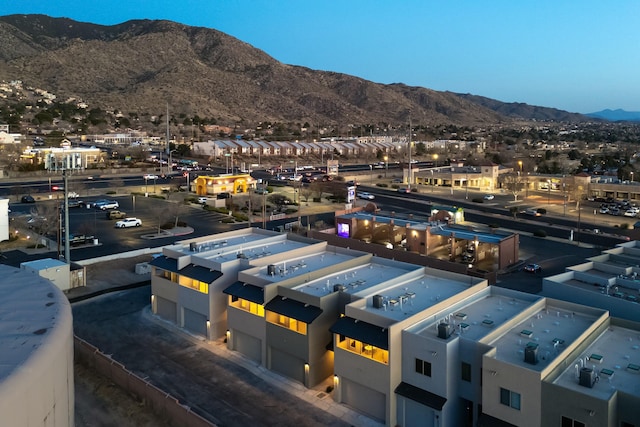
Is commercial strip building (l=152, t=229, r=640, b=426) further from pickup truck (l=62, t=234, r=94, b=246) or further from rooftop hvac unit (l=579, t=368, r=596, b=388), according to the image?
Answer: pickup truck (l=62, t=234, r=94, b=246)

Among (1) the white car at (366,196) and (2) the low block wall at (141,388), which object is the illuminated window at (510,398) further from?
(1) the white car at (366,196)

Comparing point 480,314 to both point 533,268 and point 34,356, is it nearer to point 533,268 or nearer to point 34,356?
point 34,356

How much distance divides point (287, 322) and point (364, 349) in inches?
150

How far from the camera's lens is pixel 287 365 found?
20750 mm

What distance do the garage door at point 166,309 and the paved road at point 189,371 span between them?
637mm

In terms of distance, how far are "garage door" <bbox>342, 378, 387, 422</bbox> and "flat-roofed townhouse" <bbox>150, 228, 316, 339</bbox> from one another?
7826mm

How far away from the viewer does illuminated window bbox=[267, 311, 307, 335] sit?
65.9 ft

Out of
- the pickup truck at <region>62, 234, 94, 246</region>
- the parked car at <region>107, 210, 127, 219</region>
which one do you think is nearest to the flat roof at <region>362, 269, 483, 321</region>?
the pickup truck at <region>62, 234, 94, 246</region>

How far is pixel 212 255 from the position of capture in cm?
2748

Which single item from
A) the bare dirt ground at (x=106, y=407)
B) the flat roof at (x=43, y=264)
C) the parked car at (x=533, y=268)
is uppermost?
the flat roof at (x=43, y=264)

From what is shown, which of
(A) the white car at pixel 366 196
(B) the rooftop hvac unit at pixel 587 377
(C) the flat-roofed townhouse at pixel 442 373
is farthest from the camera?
(A) the white car at pixel 366 196

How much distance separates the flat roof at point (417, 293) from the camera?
19.4 meters

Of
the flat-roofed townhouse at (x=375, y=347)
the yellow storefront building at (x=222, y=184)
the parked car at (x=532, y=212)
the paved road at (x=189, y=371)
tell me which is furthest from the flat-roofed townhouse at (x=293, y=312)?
the yellow storefront building at (x=222, y=184)

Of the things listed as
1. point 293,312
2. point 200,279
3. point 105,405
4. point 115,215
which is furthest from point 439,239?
point 115,215
